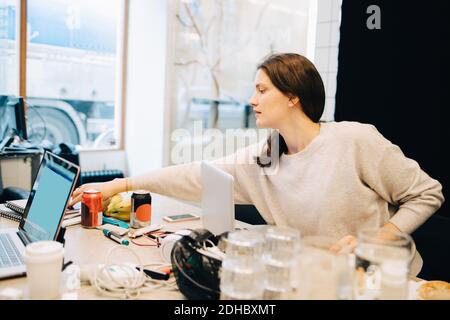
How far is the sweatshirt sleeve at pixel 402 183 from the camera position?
4.79ft

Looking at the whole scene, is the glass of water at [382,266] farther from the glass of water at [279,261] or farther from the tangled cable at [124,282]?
the tangled cable at [124,282]

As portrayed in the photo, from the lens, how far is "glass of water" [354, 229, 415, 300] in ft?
2.89

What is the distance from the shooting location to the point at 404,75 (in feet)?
8.15

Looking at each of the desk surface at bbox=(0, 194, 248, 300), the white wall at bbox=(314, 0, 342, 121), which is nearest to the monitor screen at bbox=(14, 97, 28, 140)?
the desk surface at bbox=(0, 194, 248, 300)

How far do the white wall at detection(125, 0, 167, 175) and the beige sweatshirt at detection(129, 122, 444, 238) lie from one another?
242cm

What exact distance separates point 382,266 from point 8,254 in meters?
1.08

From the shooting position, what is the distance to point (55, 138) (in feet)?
13.0

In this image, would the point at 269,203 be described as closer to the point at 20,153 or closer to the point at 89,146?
the point at 20,153

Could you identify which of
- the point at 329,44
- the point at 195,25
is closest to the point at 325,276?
the point at 329,44

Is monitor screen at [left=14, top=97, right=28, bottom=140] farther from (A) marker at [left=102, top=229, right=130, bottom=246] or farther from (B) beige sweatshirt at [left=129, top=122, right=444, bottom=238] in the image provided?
(B) beige sweatshirt at [left=129, top=122, right=444, bottom=238]

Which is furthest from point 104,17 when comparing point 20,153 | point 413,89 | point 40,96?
point 413,89

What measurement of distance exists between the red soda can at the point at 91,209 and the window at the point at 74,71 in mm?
2518

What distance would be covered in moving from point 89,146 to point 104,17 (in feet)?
4.40

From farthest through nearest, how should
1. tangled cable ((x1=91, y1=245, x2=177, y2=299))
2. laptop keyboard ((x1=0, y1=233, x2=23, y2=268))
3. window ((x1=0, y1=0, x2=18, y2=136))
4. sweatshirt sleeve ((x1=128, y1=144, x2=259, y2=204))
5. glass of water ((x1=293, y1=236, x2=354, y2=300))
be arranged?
window ((x1=0, y1=0, x2=18, y2=136)) → sweatshirt sleeve ((x1=128, y1=144, x2=259, y2=204)) → laptop keyboard ((x1=0, y1=233, x2=23, y2=268)) → tangled cable ((x1=91, y1=245, x2=177, y2=299)) → glass of water ((x1=293, y1=236, x2=354, y2=300))
